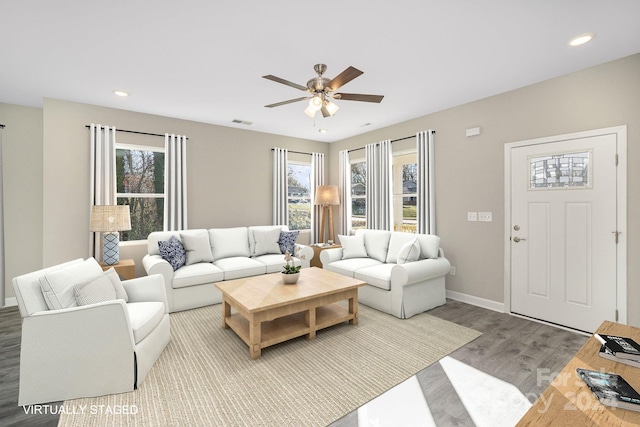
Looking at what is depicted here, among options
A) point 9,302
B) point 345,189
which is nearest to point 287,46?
point 345,189

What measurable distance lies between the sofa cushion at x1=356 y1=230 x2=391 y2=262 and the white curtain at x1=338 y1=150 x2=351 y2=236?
1.33 meters

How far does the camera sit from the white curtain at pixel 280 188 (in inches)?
219

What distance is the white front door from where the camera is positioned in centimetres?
288

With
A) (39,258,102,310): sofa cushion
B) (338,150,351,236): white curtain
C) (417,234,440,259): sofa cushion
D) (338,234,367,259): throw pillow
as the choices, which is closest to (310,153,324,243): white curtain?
(338,150,351,236): white curtain

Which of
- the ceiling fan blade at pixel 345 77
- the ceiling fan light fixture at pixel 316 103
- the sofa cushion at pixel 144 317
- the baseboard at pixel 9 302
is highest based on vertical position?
the ceiling fan blade at pixel 345 77

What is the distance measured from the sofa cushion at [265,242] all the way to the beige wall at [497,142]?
272 centimetres

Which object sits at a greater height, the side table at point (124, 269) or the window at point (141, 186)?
the window at point (141, 186)

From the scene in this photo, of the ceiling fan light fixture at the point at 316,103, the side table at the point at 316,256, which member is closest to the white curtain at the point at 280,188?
the side table at the point at 316,256

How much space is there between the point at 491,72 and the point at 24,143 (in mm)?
6045

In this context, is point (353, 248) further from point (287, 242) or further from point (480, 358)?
point (480, 358)

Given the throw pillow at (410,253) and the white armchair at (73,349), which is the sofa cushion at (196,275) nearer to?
the white armchair at (73,349)

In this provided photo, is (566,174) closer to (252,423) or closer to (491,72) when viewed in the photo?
(491,72)

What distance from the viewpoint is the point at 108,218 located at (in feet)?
11.9

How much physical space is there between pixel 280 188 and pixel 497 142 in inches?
145
